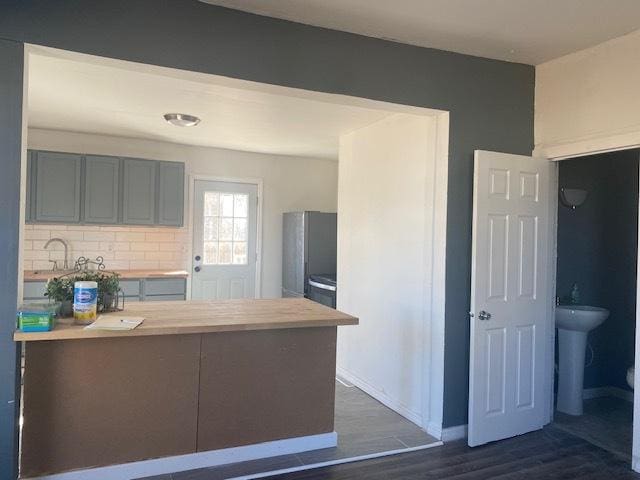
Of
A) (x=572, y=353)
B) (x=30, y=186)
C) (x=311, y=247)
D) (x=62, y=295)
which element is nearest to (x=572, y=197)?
(x=572, y=353)

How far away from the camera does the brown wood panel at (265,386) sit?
2.71 m

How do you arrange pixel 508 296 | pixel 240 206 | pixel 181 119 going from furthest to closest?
pixel 240 206
pixel 181 119
pixel 508 296

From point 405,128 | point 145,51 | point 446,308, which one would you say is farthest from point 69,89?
point 446,308

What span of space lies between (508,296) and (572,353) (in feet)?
3.23

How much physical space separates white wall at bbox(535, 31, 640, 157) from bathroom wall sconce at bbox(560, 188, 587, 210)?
65cm

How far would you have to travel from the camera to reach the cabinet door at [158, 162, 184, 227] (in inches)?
203

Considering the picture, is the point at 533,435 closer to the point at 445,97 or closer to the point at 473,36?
the point at 445,97

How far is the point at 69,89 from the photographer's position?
352 centimetres

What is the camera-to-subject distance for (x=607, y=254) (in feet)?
13.3

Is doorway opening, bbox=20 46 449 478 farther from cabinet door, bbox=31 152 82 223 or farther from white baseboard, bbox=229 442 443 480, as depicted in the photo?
cabinet door, bbox=31 152 82 223

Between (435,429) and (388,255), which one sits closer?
(435,429)

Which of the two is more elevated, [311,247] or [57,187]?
[57,187]

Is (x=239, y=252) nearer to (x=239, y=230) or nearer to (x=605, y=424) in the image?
(x=239, y=230)

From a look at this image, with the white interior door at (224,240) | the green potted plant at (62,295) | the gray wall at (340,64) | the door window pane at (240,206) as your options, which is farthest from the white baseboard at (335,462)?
the door window pane at (240,206)
